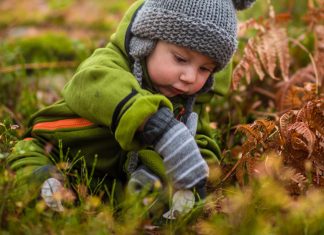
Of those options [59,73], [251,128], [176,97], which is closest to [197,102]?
[176,97]

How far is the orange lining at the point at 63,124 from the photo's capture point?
284 cm

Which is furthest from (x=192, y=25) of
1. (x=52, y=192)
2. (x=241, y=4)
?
(x=52, y=192)

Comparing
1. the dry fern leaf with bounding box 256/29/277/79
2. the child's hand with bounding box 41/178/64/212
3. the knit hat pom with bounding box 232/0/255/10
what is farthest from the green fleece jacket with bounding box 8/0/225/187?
the dry fern leaf with bounding box 256/29/277/79

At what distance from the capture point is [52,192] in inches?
96.3

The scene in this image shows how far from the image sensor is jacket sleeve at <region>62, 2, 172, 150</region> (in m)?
2.37

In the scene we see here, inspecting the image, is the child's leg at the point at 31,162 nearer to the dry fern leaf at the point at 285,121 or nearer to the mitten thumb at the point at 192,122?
the mitten thumb at the point at 192,122

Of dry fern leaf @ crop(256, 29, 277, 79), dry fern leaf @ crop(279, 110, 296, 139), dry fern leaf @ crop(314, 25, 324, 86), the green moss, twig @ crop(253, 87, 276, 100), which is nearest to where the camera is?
dry fern leaf @ crop(279, 110, 296, 139)

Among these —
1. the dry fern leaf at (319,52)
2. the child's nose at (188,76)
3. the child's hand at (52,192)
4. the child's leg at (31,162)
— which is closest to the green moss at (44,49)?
the dry fern leaf at (319,52)

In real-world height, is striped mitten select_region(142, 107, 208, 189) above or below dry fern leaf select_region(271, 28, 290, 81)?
above

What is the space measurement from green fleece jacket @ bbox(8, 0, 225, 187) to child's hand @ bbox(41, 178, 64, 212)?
0.11m

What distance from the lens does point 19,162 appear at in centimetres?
274

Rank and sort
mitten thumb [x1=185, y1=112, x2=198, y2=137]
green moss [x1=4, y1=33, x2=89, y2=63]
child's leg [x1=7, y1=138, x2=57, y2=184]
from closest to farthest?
child's leg [x1=7, y1=138, x2=57, y2=184] → mitten thumb [x1=185, y1=112, x2=198, y2=137] → green moss [x1=4, y1=33, x2=89, y2=63]

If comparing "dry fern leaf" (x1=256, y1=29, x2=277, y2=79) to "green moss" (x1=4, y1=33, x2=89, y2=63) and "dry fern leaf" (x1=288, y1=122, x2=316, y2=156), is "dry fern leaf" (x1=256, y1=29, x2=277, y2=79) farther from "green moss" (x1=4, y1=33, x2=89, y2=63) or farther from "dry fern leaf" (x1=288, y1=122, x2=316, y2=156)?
"green moss" (x1=4, y1=33, x2=89, y2=63)

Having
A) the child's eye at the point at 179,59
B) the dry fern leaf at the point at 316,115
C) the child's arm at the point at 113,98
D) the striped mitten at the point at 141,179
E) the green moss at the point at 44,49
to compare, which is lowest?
the green moss at the point at 44,49
